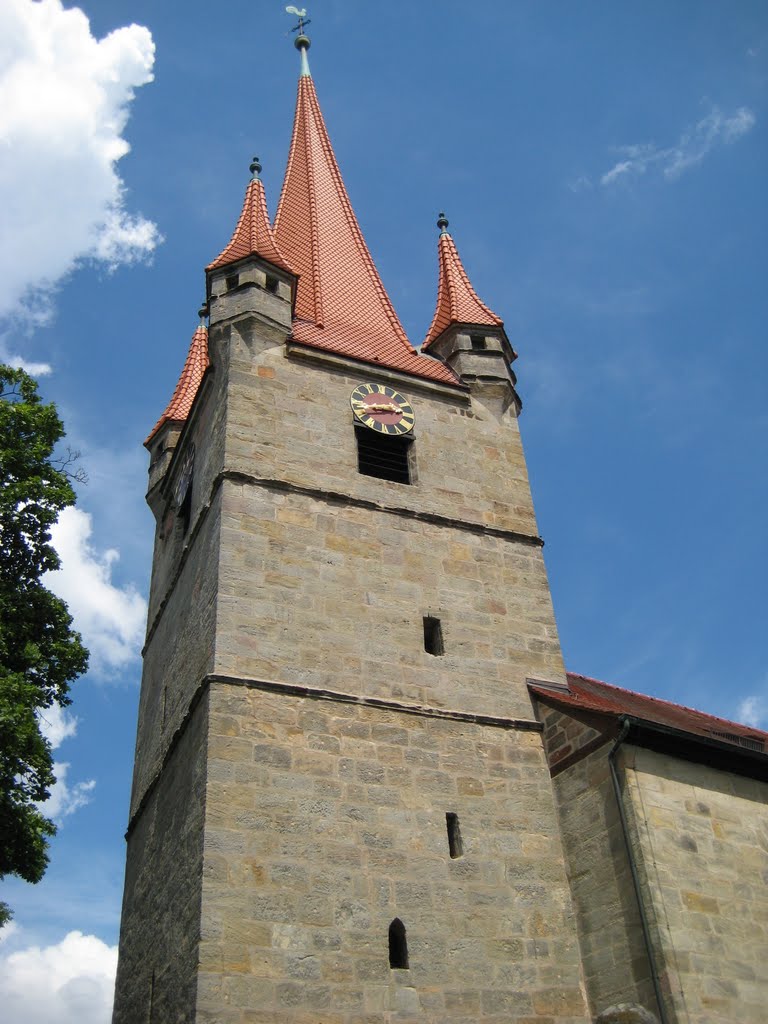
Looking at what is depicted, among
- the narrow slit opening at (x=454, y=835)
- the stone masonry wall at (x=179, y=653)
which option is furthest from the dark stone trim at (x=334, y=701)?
the narrow slit opening at (x=454, y=835)

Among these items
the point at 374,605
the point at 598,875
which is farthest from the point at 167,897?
the point at 598,875

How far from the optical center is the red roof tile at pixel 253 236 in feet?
54.2

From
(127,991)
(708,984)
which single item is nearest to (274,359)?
(127,991)

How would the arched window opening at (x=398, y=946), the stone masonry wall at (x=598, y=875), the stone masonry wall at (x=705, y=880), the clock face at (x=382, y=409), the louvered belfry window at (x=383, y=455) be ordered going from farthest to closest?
the clock face at (x=382, y=409) < the louvered belfry window at (x=383, y=455) < the stone masonry wall at (x=598, y=875) < the arched window opening at (x=398, y=946) < the stone masonry wall at (x=705, y=880)

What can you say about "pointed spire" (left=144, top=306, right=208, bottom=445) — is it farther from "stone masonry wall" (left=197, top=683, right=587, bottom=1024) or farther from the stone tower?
"stone masonry wall" (left=197, top=683, right=587, bottom=1024)

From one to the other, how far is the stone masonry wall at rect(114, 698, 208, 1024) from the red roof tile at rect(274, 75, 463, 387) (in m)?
6.61

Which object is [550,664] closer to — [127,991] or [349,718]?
[349,718]

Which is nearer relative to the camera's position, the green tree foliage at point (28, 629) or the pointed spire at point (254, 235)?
the green tree foliage at point (28, 629)

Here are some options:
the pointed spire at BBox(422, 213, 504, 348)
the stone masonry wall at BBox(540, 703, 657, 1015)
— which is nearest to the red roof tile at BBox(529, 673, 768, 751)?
the stone masonry wall at BBox(540, 703, 657, 1015)

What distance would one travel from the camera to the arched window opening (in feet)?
35.1

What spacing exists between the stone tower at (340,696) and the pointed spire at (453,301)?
0.26m

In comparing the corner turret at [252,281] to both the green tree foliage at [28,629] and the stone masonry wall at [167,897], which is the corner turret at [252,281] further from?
the stone masonry wall at [167,897]

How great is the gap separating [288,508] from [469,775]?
12.7 feet

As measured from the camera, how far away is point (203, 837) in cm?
1060
